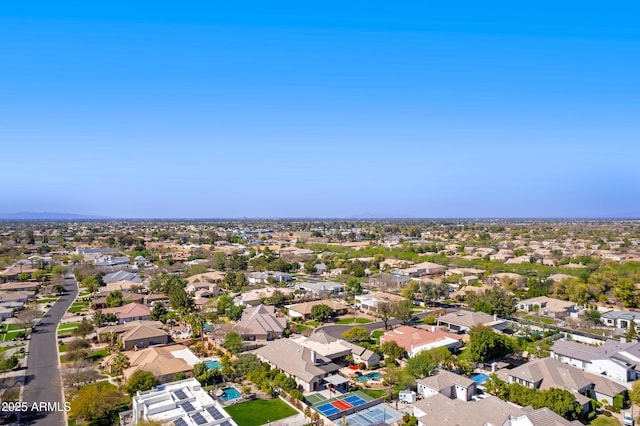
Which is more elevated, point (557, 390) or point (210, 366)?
point (557, 390)

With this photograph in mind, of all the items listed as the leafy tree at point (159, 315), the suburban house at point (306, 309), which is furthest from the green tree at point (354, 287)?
the leafy tree at point (159, 315)

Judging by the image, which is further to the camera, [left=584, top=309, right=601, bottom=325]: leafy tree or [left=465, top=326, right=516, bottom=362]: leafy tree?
[left=584, top=309, right=601, bottom=325]: leafy tree

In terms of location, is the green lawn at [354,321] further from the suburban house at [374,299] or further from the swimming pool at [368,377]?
the swimming pool at [368,377]

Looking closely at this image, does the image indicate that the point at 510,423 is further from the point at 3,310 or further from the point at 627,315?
the point at 3,310

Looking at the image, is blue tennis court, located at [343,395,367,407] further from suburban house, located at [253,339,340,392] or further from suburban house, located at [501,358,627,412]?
suburban house, located at [501,358,627,412]

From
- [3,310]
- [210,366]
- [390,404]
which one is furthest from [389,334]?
[3,310]

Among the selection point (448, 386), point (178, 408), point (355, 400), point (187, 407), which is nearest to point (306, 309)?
point (355, 400)

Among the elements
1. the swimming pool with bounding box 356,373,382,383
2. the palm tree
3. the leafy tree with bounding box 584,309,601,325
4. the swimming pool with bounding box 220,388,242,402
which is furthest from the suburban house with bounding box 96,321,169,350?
the leafy tree with bounding box 584,309,601,325
